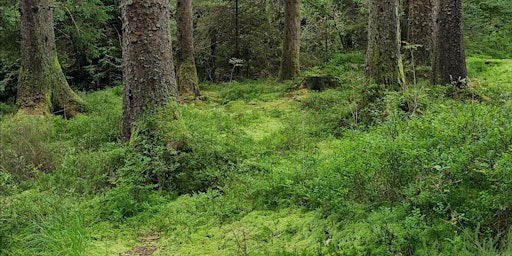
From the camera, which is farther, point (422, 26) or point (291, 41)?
point (291, 41)

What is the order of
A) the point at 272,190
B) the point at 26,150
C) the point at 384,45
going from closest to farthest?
the point at 272,190, the point at 26,150, the point at 384,45

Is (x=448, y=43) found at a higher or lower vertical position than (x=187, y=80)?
higher

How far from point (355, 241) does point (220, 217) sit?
1.59 metres

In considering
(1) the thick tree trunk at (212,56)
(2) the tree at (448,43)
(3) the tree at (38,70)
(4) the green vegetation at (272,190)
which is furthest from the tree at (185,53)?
(2) the tree at (448,43)

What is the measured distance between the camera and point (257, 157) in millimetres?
6316

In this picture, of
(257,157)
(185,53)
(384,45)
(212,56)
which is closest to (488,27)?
(212,56)

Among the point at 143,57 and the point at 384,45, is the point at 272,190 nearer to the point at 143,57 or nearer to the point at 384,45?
the point at 143,57

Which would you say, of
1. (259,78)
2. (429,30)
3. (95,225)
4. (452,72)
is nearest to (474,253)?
(95,225)

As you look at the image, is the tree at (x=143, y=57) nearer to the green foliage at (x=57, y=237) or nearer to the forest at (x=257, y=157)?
the forest at (x=257, y=157)

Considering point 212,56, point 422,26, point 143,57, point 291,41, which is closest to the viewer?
point 143,57

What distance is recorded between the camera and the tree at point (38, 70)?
1023 centimetres

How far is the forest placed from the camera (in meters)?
3.24

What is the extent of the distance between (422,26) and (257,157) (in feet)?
25.6

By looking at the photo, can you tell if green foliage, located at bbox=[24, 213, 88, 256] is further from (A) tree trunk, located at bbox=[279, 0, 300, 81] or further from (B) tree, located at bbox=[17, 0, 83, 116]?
(A) tree trunk, located at bbox=[279, 0, 300, 81]
